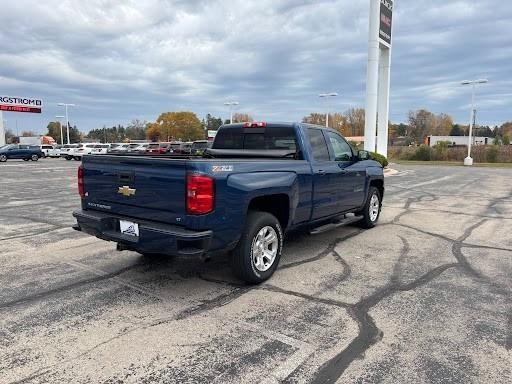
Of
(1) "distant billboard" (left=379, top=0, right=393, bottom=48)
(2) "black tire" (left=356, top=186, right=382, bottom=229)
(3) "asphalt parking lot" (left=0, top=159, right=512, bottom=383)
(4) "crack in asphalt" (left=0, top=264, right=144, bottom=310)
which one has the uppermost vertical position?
(1) "distant billboard" (left=379, top=0, right=393, bottom=48)

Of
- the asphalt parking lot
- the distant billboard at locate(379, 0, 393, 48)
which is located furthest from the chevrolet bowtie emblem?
the distant billboard at locate(379, 0, 393, 48)

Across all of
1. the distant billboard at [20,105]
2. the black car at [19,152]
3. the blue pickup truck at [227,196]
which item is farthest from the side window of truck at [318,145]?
the distant billboard at [20,105]

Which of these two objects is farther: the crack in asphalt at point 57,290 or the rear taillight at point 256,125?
the rear taillight at point 256,125

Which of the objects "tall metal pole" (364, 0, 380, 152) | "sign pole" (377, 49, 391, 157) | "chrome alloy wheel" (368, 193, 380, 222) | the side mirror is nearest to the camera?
the side mirror

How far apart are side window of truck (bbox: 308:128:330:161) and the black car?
1549 inches

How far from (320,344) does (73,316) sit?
2.29m

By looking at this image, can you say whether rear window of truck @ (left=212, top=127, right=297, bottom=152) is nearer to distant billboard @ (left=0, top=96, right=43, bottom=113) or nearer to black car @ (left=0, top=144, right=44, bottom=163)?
black car @ (left=0, top=144, right=44, bottom=163)

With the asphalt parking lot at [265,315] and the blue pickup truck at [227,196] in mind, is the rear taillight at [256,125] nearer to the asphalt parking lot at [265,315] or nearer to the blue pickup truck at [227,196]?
the blue pickup truck at [227,196]

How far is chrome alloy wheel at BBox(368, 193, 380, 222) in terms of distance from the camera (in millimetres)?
8102

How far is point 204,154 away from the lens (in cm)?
587

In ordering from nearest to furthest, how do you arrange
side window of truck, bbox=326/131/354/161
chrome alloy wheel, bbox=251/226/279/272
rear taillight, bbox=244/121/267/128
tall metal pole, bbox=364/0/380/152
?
chrome alloy wheel, bbox=251/226/279/272
rear taillight, bbox=244/121/267/128
side window of truck, bbox=326/131/354/161
tall metal pole, bbox=364/0/380/152

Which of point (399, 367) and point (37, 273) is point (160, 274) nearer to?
point (37, 273)

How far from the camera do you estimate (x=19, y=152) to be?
129 ft

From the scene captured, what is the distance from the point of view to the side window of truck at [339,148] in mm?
6613
